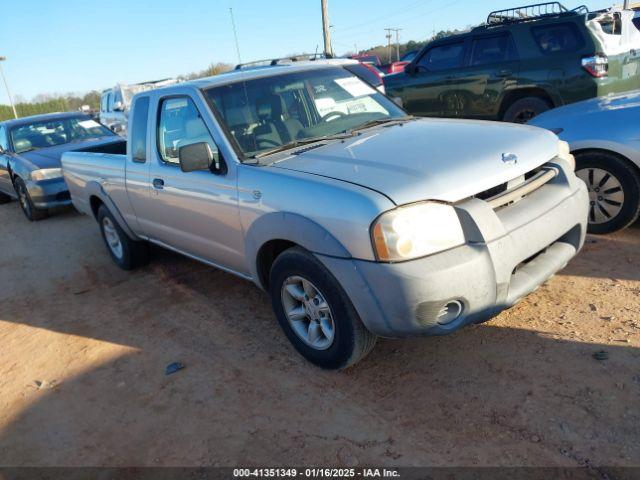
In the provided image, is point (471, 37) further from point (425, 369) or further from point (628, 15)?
point (425, 369)

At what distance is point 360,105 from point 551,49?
4.84m

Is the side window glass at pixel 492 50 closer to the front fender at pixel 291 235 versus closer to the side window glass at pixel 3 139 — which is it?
the front fender at pixel 291 235

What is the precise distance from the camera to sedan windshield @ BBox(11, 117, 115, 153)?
9.14m

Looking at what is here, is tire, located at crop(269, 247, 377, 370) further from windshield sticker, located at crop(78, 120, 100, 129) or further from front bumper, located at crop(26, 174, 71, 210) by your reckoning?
windshield sticker, located at crop(78, 120, 100, 129)

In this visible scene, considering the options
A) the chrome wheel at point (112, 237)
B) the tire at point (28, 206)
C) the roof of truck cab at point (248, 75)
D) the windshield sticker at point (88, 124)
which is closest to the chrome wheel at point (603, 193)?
the roof of truck cab at point (248, 75)

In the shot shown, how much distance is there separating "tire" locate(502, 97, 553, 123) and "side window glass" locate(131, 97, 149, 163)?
558 cm

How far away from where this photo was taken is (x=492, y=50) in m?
8.19

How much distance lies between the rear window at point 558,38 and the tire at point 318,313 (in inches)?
245

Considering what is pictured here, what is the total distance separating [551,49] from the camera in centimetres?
747

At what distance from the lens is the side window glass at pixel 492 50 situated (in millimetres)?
7934

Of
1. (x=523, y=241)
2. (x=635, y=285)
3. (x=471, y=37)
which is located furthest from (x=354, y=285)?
(x=471, y=37)

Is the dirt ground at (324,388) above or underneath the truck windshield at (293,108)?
underneath

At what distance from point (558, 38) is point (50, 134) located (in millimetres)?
8391

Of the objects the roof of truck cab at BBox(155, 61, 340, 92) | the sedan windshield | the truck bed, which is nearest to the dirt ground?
the truck bed
